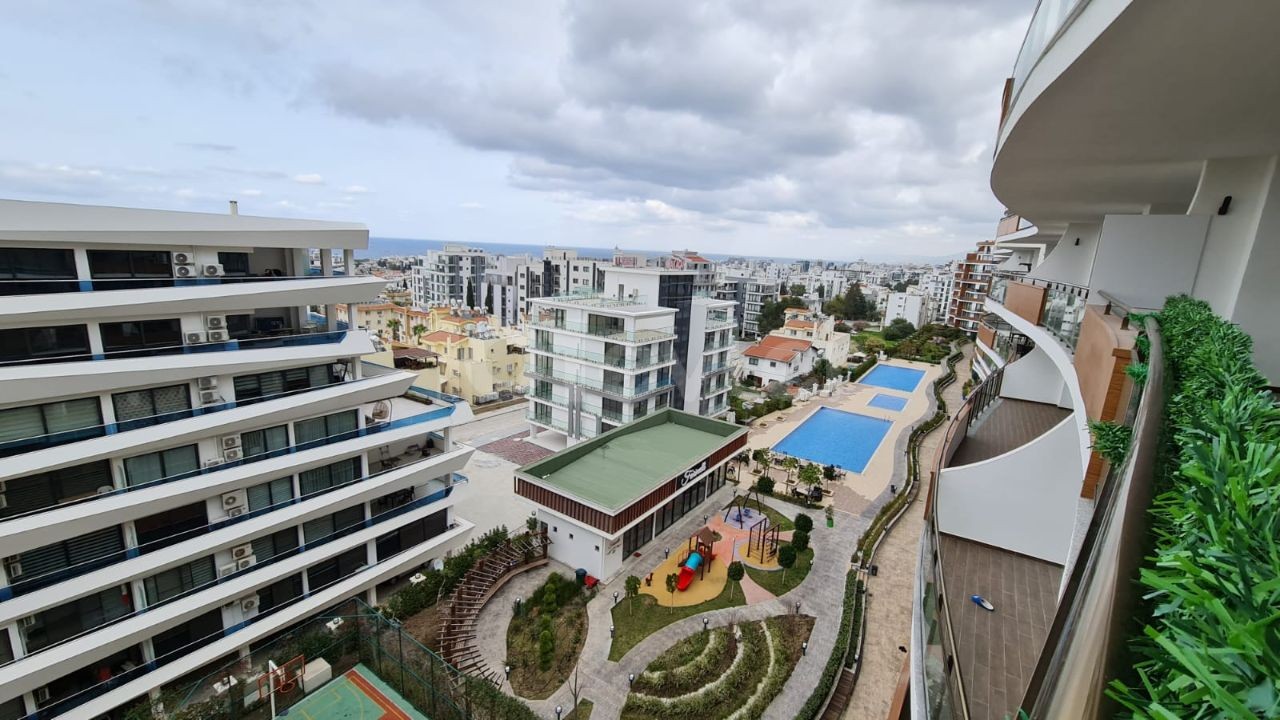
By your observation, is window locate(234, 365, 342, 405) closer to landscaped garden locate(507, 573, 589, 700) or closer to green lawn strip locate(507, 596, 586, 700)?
landscaped garden locate(507, 573, 589, 700)

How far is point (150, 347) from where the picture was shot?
36.5 feet

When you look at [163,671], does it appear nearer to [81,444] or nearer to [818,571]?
[81,444]

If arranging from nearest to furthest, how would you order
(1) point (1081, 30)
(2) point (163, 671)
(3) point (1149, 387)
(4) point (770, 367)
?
(3) point (1149, 387) → (1) point (1081, 30) → (2) point (163, 671) → (4) point (770, 367)

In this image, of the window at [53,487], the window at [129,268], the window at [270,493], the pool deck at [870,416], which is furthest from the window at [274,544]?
the pool deck at [870,416]

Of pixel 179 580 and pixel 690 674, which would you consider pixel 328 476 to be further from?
pixel 690 674

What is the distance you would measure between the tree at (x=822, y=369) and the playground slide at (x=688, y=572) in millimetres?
28269

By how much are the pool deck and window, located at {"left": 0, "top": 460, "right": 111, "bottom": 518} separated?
21.7 metres

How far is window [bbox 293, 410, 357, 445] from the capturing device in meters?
13.3

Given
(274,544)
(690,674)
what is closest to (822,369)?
(690,674)

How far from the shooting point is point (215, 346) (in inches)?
451

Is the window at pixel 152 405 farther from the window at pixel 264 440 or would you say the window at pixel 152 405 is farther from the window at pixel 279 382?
the window at pixel 264 440

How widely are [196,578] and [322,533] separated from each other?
2608 mm

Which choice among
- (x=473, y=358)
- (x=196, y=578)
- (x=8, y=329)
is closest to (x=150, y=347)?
(x=8, y=329)

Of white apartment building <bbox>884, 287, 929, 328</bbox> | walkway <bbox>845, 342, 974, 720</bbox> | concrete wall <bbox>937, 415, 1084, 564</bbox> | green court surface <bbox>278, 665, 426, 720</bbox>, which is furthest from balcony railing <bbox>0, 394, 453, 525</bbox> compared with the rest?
white apartment building <bbox>884, 287, 929, 328</bbox>
